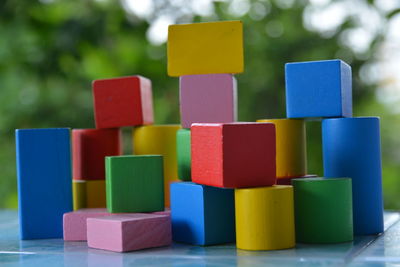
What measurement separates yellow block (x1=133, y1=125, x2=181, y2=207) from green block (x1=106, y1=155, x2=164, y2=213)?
302 millimetres

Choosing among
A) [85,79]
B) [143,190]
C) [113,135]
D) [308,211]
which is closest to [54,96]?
[85,79]

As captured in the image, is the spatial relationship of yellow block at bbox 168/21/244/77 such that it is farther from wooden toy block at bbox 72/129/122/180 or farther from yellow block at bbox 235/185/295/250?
yellow block at bbox 235/185/295/250

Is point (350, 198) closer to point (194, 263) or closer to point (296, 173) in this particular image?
point (296, 173)

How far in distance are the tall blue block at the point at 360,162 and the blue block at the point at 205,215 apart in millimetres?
312

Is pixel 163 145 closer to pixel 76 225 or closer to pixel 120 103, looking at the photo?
pixel 120 103

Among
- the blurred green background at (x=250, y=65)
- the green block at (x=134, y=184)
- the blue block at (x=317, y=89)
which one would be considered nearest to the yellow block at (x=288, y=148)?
the blue block at (x=317, y=89)

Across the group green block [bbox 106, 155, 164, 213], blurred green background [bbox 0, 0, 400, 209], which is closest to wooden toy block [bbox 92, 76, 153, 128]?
green block [bbox 106, 155, 164, 213]

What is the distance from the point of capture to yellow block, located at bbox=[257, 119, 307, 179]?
176 cm

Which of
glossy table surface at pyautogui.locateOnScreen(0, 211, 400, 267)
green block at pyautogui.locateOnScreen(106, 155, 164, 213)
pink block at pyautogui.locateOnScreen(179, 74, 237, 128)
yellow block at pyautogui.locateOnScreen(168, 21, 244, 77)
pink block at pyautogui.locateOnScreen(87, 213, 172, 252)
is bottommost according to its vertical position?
glossy table surface at pyautogui.locateOnScreen(0, 211, 400, 267)

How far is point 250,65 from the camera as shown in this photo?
458 centimetres

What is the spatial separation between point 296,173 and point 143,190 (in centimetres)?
44

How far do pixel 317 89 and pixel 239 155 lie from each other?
0.35 metres

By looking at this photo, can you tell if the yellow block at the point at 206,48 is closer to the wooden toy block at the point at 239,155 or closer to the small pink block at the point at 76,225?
the wooden toy block at the point at 239,155

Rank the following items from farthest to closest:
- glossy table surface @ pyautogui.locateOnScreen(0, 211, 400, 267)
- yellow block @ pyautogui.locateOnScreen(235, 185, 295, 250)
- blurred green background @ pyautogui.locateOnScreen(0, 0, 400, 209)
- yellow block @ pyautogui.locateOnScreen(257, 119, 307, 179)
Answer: blurred green background @ pyautogui.locateOnScreen(0, 0, 400, 209)
yellow block @ pyautogui.locateOnScreen(257, 119, 307, 179)
yellow block @ pyautogui.locateOnScreen(235, 185, 295, 250)
glossy table surface @ pyautogui.locateOnScreen(0, 211, 400, 267)
